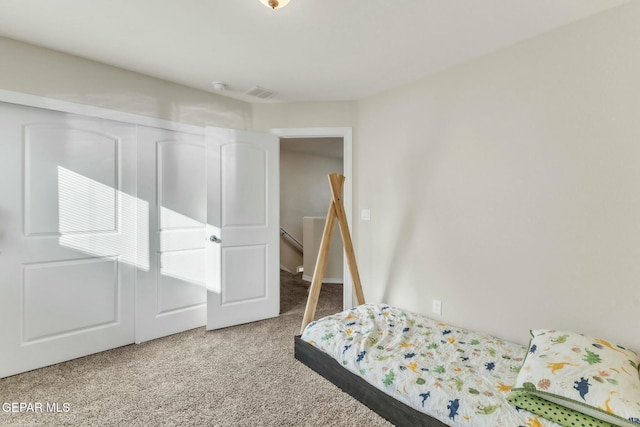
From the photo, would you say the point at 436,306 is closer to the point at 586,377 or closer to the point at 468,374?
the point at 468,374

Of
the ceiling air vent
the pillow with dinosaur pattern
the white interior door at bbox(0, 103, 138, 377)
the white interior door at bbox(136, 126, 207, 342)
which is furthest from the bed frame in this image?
A: the ceiling air vent

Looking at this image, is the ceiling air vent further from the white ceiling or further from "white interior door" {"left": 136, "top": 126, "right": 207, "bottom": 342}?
"white interior door" {"left": 136, "top": 126, "right": 207, "bottom": 342}

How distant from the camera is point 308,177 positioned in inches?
250

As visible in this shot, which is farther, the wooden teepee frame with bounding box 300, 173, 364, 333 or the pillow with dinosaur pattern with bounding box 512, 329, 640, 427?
the wooden teepee frame with bounding box 300, 173, 364, 333

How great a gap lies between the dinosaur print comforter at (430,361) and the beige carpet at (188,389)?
232 mm

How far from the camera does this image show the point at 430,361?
78.0 inches

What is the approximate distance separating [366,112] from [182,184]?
1995 millimetres

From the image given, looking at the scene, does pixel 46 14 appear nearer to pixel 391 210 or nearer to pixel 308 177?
pixel 391 210

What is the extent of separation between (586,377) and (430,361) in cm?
76

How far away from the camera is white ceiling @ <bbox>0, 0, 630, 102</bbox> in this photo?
1.86m

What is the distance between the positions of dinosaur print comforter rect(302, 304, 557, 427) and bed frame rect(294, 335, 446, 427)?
0.10 ft

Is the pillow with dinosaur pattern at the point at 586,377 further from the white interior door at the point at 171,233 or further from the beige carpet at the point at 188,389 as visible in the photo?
the white interior door at the point at 171,233

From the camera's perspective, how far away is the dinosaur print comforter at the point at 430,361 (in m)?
1.54

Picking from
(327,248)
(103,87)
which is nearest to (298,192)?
(327,248)
